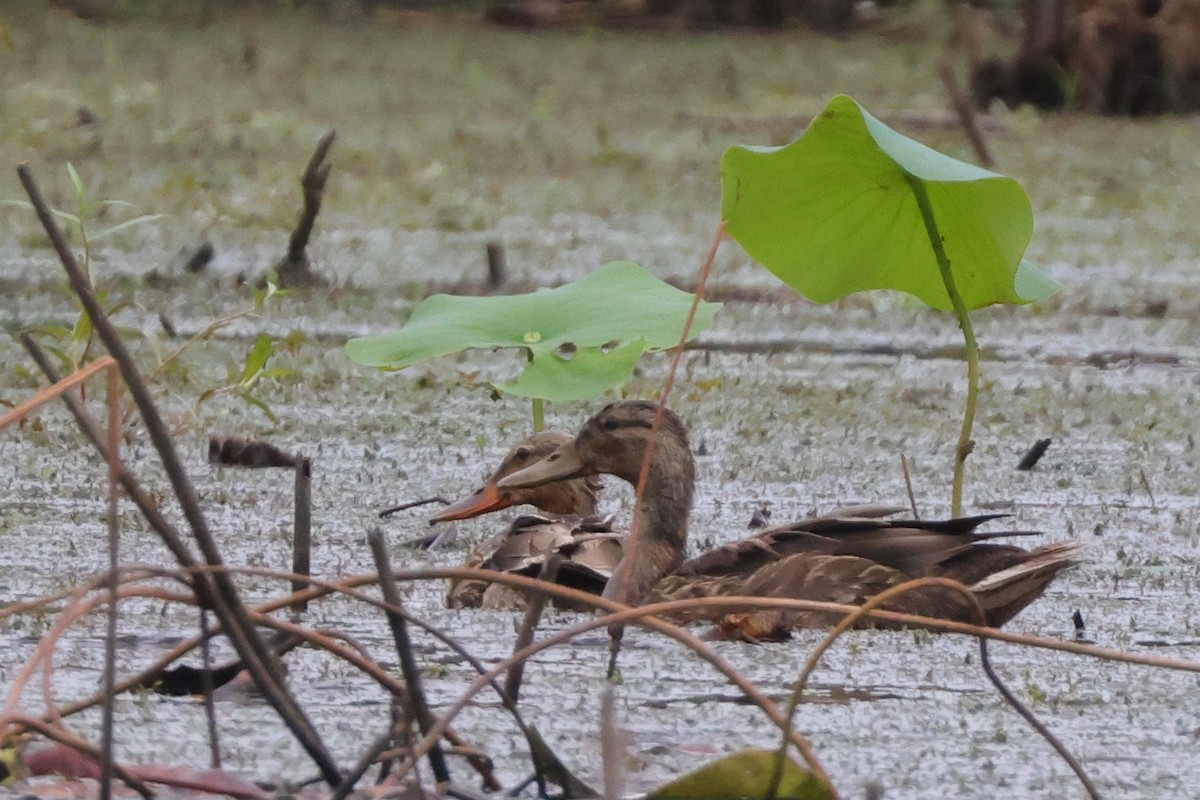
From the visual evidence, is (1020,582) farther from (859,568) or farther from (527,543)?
(527,543)

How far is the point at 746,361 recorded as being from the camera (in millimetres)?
5508

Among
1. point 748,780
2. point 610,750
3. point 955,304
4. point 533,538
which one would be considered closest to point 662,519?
point 533,538

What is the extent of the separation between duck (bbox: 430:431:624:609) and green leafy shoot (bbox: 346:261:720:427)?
213 millimetres

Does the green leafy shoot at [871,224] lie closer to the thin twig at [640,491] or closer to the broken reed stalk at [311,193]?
the thin twig at [640,491]

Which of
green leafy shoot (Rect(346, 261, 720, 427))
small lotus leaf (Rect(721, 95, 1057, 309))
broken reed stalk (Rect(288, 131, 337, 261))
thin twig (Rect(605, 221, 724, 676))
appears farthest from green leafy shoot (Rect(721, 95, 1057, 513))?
broken reed stalk (Rect(288, 131, 337, 261))

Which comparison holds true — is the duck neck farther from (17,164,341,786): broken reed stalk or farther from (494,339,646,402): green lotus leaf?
(17,164,341,786): broken reed stalk

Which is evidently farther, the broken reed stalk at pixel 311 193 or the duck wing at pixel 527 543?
the broken reed stalk at pixel 311 193

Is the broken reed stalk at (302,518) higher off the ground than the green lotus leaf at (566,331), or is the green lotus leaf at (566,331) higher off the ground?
the green lotus leaf at (566,331)

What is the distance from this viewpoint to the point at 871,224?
3.79 metres

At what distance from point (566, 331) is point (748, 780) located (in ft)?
5.40

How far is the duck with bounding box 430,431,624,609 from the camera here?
11.0 ft

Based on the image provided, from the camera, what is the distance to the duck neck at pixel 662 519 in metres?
3.45

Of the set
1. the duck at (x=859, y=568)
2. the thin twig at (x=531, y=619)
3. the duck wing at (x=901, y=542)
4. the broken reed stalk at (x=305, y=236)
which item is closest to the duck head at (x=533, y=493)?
the duck at (x=859, y=568)

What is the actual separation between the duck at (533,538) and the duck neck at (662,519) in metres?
0.07
